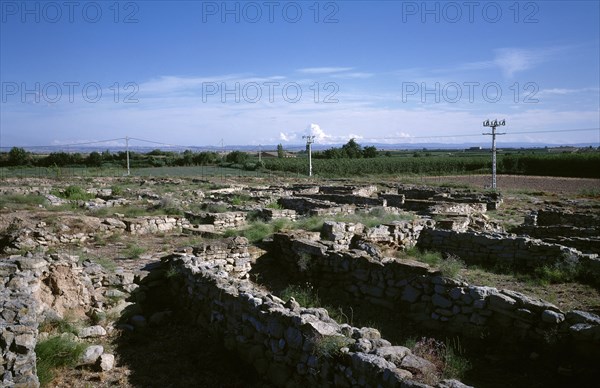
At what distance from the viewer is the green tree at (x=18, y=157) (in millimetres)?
67250

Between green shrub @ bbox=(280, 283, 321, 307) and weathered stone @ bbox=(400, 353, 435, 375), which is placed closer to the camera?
weathered stone @ bbox=(400, 353, 435, 375)

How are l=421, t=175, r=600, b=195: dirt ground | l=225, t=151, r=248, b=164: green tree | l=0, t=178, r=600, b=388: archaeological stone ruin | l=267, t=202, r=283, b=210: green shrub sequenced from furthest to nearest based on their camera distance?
l=225, t=151, r=248, b=164: green tree, l=421, t=175, r=600, b=195: dirt ground, l=267, t=202, r=283, b=210: green shrub, l=0, t=178, r=600, b=388: archaeological stone ruin

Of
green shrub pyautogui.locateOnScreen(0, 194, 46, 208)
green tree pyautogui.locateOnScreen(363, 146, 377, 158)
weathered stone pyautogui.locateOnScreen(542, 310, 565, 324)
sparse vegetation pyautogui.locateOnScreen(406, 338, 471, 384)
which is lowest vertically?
sparse vegetation pyautogui.locateOnScreen(406, 338, 471, 384)

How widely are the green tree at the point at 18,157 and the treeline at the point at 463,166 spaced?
121ft

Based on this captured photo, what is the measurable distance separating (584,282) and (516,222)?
9.81 m

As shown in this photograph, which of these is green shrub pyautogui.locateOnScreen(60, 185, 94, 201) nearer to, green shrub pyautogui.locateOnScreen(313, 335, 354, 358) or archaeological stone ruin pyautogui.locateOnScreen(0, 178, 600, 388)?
archaeological stone ruin pyautogui.locateOnScreen(0, 178, 600, 388)

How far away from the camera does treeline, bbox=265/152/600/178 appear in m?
61.6

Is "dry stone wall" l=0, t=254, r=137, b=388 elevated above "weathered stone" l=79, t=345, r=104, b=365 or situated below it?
above

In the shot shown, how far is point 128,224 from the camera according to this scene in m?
14.2

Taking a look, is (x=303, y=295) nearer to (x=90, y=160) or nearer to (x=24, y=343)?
(x=24, y=343)

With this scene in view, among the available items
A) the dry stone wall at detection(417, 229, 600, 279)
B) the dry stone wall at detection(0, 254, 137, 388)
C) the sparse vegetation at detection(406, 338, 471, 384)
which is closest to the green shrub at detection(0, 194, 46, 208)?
the dry stone wall at detection(0, 254, 137, 388)

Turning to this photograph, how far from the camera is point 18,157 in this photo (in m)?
68.2

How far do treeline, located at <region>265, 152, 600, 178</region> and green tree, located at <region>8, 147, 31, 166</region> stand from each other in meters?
37.0

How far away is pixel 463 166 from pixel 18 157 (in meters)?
68.4
